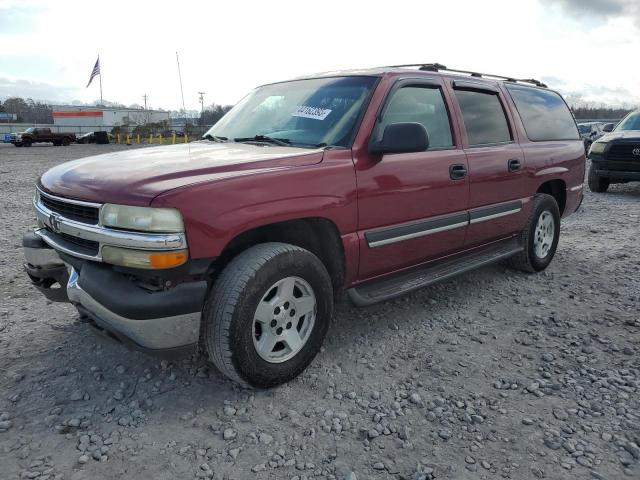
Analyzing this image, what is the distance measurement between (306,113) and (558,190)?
10.5 ft

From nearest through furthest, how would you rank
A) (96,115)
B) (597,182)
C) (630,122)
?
1. (597,182)
2. (630,122)
3. (96,115)

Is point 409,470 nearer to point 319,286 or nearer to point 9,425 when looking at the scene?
point 319,286

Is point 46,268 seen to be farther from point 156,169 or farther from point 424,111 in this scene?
point 424,111

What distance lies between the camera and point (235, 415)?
258cm

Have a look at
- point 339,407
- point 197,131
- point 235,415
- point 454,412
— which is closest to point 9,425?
point 235,415

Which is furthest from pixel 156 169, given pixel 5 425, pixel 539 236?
pixel 539 236

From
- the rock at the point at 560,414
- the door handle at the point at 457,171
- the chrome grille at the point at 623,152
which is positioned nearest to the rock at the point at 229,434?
the rock at the point at 560,414

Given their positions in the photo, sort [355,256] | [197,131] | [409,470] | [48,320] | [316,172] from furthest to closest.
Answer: [197,131]
[48,320]
[355,256]
[316,172]
[409,470]

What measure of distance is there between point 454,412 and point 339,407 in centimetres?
60

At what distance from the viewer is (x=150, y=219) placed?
232 cm

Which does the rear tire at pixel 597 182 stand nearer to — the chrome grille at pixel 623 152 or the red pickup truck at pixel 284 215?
the chrome grille at pixel 623 152

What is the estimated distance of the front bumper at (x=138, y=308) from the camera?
233 centimetres

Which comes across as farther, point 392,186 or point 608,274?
point 608,274

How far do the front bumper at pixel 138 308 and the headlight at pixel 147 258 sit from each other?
4.4 inches
